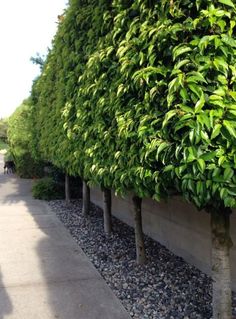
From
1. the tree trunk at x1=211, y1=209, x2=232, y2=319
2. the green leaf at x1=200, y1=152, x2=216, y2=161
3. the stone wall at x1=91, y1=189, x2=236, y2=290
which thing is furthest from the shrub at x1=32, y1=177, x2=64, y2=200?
the green leaf at x1=200, y1=152, x2=216, y2=161

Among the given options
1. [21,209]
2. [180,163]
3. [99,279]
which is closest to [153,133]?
[180,163]

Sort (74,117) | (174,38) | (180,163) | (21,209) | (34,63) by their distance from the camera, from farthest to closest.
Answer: (34,63) → (21,209) → (74,117) → (174,38) → (180,163)

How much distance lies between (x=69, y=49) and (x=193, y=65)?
4.75m

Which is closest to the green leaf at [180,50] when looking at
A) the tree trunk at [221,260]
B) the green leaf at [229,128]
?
the green leaf at [229,128]

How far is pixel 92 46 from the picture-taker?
17.6 feet

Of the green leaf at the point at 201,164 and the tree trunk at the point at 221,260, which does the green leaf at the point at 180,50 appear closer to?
the green leaf at the point at 201,164

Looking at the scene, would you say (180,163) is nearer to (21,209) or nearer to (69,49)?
(69,49)

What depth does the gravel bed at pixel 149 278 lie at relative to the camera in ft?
13.5

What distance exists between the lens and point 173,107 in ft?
9.11

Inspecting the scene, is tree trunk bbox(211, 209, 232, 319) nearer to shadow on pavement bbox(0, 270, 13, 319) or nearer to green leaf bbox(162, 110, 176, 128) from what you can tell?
green leaf bbox(162, 110, 176, 128)

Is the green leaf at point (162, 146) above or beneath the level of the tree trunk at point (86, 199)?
above

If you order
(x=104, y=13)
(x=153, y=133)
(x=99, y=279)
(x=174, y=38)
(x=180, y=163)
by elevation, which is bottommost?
(x=99, y=279)

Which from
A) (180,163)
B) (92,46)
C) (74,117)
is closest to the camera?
(180,163)

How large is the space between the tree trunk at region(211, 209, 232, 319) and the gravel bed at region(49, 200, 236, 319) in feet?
1.65
